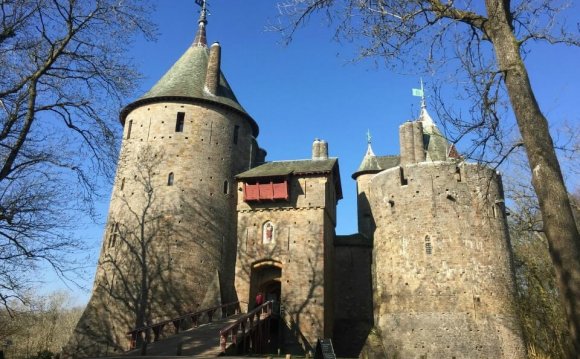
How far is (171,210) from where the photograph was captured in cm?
2258

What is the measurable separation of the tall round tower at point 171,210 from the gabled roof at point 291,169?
134 cm

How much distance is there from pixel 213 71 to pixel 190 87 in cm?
178

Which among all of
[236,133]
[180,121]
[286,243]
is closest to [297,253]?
[286,243]

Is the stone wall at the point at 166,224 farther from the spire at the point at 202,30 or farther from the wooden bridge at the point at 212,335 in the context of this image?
the spire at the point at 202,30

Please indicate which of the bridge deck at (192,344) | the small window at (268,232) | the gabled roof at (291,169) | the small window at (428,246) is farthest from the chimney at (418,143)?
the bridge deck at (192,344)

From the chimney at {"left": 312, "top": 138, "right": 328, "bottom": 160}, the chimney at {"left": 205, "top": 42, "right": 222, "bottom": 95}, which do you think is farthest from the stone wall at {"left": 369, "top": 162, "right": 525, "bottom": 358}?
the chimney at {"left": 205, "top": 42, "right": 222, "bottom": 95}

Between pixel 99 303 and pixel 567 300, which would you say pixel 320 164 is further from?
pixel 567 300

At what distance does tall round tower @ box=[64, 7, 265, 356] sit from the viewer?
69.6 feet

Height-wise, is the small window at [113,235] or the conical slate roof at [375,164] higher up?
the conical slate roof at [375,164]

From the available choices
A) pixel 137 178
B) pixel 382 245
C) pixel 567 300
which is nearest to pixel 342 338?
pixel 382 245

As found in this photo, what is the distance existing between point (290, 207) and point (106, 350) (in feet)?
35.8

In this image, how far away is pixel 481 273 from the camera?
21047 mm

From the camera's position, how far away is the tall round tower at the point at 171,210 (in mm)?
21203

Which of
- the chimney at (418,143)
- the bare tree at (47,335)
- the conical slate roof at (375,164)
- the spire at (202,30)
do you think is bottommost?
the bare tree at (47,335)
